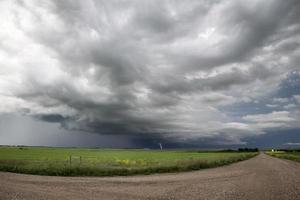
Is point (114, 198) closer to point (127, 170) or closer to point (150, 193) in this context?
point (150, 193)

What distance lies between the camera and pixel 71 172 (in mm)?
26500

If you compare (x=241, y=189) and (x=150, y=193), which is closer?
(x=150, y=193)

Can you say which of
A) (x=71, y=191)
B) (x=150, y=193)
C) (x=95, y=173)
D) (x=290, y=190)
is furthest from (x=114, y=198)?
(x=95, y=173)

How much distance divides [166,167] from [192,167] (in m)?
4.09

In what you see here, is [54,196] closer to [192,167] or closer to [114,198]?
[114,198]

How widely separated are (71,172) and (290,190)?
59.0 ft

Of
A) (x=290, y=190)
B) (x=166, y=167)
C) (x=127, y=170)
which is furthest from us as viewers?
(x=166, y=167)

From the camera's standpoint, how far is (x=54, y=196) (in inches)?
569

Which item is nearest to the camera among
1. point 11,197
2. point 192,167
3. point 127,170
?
point 11,197

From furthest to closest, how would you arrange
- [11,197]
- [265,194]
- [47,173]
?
[47,173], [265,194], [11,197]

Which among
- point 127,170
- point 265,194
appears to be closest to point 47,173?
point 127,170

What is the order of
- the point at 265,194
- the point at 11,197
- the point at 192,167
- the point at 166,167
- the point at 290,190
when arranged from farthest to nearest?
the point at 192,167 < the point at 166,167 < the point at 290,190 < the point at 265,194 < the point at 11,197

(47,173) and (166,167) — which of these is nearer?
(47,173)

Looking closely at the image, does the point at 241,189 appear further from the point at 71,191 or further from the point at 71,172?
the point at 71,172
